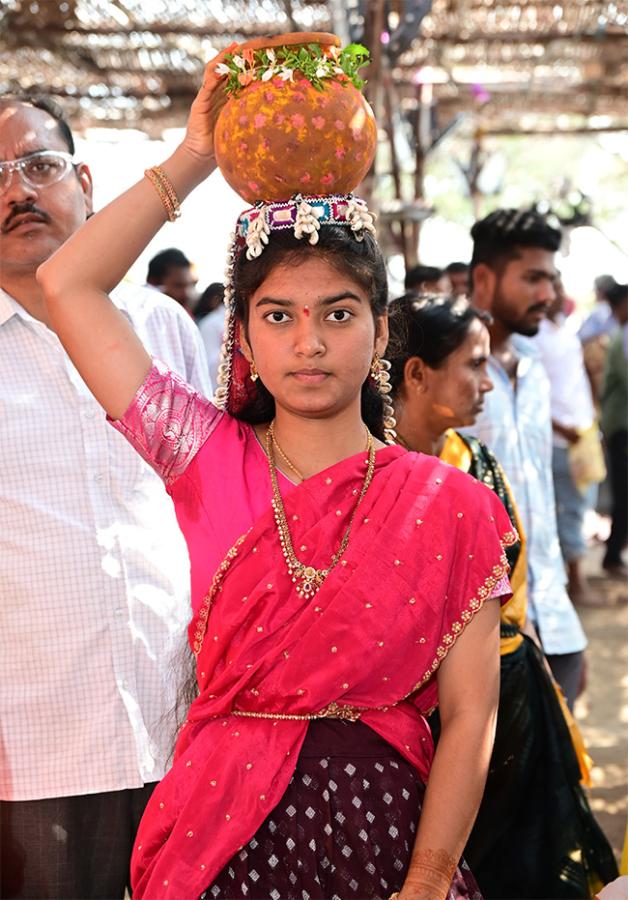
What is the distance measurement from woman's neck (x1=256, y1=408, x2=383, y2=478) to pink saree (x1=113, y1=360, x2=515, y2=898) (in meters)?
0.08

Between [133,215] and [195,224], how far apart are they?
23.0 m

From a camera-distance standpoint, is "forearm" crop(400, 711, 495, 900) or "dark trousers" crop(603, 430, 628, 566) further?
"dark trousers" crop(603, 430, 628, 566)

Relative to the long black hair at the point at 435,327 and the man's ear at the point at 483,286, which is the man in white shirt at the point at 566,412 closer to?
the man's ear at the point at 483,286

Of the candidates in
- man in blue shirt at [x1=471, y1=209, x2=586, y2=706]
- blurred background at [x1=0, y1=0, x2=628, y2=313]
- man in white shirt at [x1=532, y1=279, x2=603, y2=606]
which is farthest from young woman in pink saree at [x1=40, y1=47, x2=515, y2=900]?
man in white shirt at [x1=532, y1=279, x2=603, y2=606]

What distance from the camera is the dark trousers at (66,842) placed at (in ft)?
9.39

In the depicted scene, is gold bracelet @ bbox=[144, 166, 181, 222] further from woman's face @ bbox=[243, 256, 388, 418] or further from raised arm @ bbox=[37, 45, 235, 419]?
woman's face @ bbox=[243, 256, 388, 418]

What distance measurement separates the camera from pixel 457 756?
1.97 m

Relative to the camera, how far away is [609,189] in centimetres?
3170

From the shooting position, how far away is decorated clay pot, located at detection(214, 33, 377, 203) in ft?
6.45

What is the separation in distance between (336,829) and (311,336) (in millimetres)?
808

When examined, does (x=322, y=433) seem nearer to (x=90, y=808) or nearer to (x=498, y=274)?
(x=90, y=808)

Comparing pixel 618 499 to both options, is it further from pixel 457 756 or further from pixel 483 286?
pixel 457 756

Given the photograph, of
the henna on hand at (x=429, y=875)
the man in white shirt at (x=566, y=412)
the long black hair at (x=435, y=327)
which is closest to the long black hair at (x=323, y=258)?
the henna on hand at (x=429, y=875)

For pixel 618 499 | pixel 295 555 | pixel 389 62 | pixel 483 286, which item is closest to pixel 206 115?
pixel 295 555
